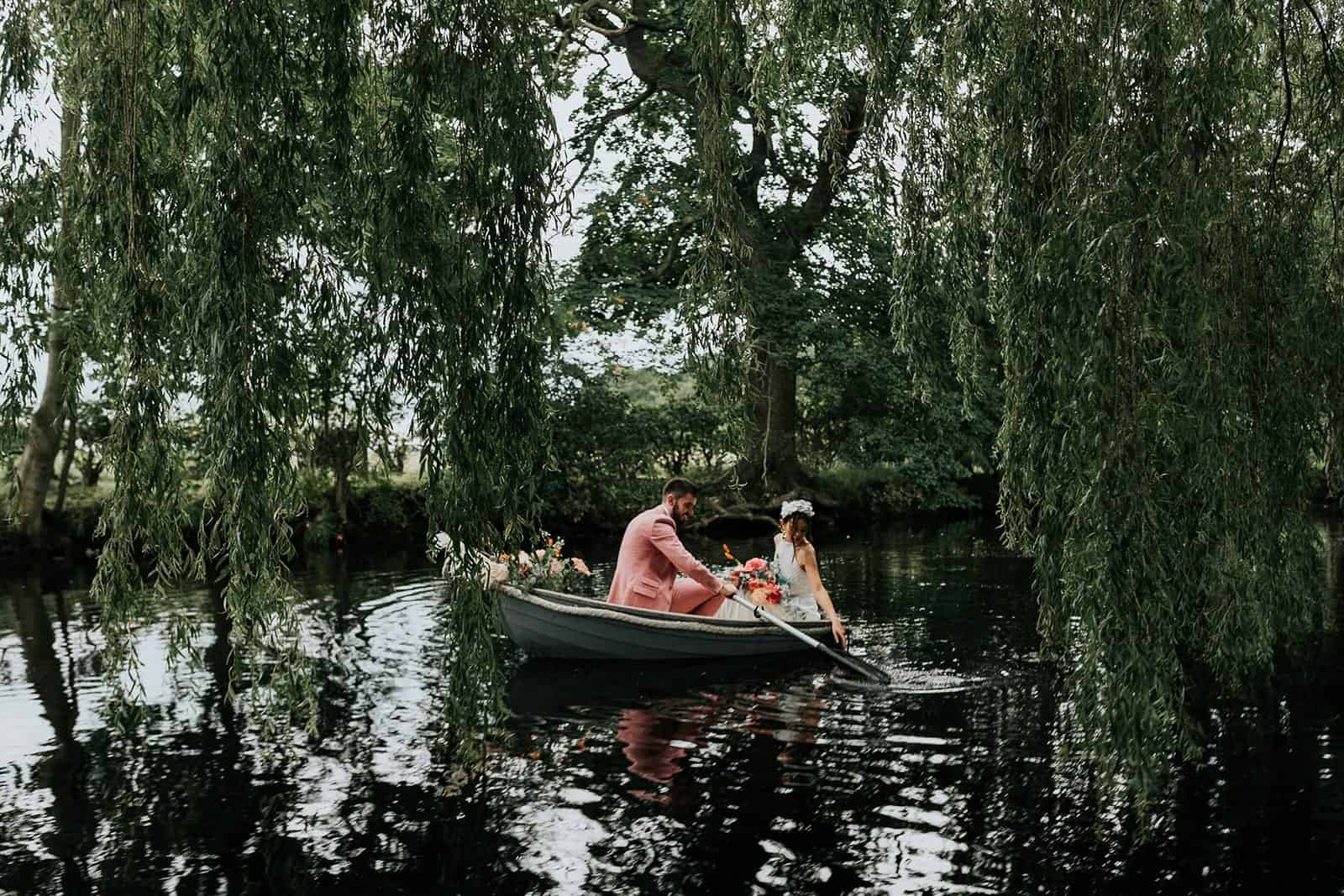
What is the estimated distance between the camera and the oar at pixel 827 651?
30.4 ft

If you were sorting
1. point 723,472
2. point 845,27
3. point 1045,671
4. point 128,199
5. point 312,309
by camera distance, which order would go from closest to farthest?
point 128,199 < point 312,309 < point 845,27 < point 1045,671 < point 723,472

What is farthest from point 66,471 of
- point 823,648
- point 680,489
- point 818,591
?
point 823,648

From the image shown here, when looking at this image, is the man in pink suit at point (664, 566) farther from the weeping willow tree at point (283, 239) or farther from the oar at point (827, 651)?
the weeping willow tree at point (283, 239)

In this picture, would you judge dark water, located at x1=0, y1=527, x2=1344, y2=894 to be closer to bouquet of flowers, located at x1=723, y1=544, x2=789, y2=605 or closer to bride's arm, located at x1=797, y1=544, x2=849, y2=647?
bride's arm, located at x1=797, y1=544, x2=849, y2=647

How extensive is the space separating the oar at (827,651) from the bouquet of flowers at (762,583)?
261 mm

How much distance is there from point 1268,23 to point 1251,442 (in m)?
2.00

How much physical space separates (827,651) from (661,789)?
3034 millimetres

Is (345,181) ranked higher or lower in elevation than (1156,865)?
higher

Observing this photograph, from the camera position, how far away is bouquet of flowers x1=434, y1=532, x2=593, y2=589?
4525 mm

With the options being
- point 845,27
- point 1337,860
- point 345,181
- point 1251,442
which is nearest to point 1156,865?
point 1337,860

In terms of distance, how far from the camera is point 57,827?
6.12 m

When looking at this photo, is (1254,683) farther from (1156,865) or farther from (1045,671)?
(1156,865)

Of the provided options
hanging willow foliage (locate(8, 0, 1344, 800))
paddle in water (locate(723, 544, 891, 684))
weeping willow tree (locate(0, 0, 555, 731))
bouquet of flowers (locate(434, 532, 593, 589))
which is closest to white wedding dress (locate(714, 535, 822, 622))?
paddle in water (locate(723, 544, 891, 684))

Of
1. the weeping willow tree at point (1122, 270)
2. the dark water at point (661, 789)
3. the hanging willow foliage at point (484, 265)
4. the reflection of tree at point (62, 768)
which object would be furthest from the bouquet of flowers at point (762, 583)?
the hanging willow foliage at point (484, 265)
